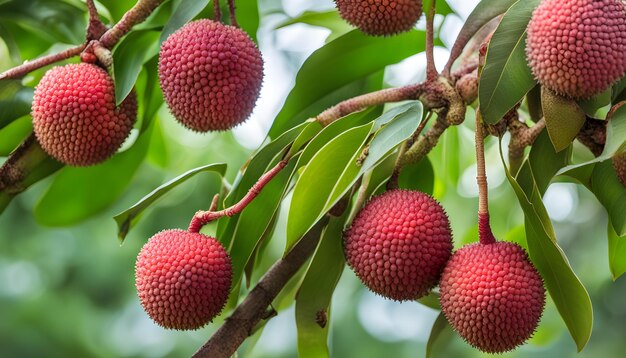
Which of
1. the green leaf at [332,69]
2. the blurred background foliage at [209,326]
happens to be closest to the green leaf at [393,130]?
the green leaf at [332,69]

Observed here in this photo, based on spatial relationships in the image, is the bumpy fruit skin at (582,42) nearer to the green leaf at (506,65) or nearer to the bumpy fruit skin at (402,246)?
the green leaf at (506,65)

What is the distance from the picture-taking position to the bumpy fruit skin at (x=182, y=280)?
79 cm

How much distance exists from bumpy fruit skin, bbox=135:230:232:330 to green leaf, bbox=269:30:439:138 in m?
0.24

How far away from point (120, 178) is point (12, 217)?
1.74 m

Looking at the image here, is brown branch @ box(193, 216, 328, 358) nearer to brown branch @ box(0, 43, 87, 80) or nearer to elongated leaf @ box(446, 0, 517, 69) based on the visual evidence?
elongated leaf @ box(446, 0, 517, 69)

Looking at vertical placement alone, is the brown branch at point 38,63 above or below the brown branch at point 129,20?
below

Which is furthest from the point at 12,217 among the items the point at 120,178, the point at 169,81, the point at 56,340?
the point at 169,81

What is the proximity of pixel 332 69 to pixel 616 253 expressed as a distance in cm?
39

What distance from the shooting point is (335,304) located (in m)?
2.56

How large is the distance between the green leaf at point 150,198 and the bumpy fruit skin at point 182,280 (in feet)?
0.28

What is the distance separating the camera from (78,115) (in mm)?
889

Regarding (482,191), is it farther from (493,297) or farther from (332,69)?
(332,69)

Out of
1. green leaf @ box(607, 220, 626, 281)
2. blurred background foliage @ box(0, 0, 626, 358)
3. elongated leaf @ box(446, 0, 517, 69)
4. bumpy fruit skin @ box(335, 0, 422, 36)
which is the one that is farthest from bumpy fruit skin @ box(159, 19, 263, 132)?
blurred background foliage @ box(0, 0, 626, 358)

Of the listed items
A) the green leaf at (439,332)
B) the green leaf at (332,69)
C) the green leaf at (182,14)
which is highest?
the green leaf at (182,14)
